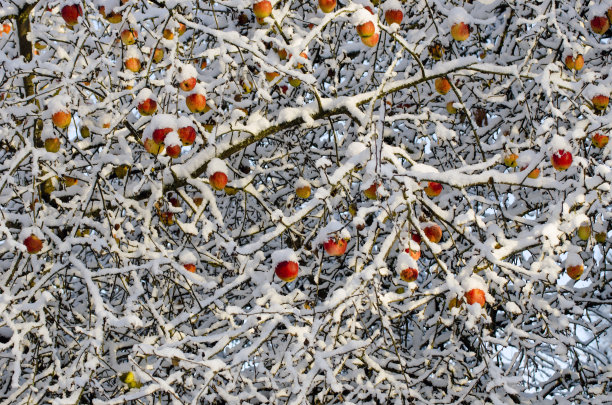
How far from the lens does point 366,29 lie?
2402 millimetres

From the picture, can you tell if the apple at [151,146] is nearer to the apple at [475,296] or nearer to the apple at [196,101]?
the apple at [196,101]

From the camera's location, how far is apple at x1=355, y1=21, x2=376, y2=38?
240 centimetres

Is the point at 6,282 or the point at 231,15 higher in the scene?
the point at 231,15

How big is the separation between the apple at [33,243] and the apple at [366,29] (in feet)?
5.62

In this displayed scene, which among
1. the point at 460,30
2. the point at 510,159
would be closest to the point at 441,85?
the point at 460,30

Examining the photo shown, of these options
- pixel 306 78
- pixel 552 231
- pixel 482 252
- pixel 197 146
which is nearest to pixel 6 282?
pixel 197 146

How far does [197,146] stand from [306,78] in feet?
4.34

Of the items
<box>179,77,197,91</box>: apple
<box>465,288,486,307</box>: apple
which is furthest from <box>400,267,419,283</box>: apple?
<box>179,77,197,91</box>: apple

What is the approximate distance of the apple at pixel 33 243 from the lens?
263 centimetres

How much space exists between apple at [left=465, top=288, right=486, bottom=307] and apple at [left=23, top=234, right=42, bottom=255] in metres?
1.90

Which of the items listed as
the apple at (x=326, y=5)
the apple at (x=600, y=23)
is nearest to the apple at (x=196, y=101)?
the apple at (x=326, y=5)

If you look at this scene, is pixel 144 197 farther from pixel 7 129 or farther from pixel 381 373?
pixel 381 373

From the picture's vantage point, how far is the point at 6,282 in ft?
9.18

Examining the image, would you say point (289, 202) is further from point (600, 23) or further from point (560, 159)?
point (600, 23)
